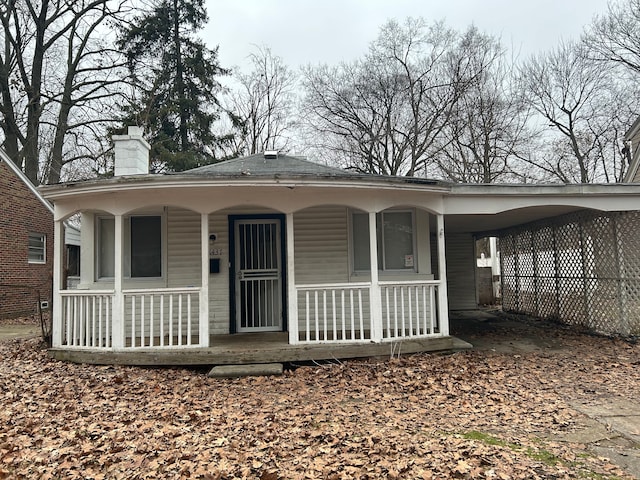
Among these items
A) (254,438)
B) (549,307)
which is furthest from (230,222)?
(549,307)

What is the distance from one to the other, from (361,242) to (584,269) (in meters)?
4.87

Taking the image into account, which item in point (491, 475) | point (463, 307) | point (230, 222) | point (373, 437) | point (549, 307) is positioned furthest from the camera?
point (463, 307)

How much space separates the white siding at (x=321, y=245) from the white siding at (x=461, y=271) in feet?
19.5

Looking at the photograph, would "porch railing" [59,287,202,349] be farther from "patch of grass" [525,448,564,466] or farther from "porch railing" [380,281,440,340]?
"patch of grass" [525,448,564,466]

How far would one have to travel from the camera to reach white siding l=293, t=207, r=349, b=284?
7.91m

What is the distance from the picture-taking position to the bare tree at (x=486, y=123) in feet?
68.7

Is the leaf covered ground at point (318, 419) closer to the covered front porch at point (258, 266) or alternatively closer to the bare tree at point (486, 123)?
the covered front porch at point (258, 266)

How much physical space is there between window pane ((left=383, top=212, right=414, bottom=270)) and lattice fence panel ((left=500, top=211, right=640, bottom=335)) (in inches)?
151

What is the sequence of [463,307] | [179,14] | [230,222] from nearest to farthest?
[230,222] → [463,307] → [179,14]

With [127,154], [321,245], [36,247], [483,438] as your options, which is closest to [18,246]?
[36,247]

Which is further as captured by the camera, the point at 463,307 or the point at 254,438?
the point at 463,307

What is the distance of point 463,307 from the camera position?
13.0m

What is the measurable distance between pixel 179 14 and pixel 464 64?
1495cm

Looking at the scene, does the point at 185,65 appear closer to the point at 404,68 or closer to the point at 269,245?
the point at 404,68
